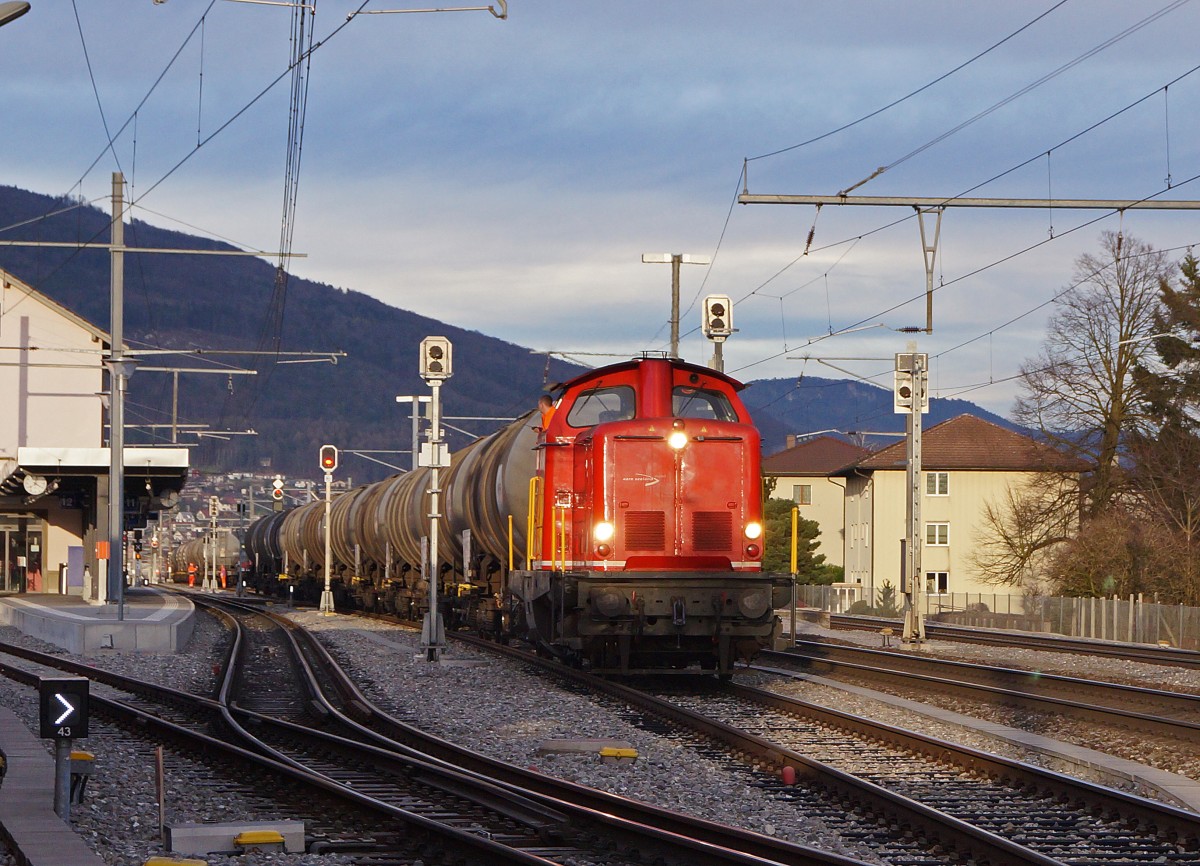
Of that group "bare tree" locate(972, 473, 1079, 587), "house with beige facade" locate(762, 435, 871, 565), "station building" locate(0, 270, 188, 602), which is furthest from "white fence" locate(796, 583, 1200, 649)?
"house with beige facade" locate(762, 435, 871, 565)

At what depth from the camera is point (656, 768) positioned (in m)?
10.7

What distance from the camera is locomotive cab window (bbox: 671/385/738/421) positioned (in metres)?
16.3

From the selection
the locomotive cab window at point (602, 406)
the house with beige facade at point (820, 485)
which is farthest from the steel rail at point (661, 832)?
the house with beige facade at point (820, 485)

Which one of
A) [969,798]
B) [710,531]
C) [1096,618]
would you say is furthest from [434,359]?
[1096,618]

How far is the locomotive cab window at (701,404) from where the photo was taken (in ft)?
53.6

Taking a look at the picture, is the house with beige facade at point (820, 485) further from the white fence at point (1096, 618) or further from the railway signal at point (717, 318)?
the railway signal at point (717, 318)

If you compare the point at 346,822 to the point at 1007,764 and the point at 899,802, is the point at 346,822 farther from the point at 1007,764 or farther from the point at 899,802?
the point at 1007,764

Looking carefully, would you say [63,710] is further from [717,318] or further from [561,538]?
[717,318]

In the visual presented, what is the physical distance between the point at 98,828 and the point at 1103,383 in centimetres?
4440

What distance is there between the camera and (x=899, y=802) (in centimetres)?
858

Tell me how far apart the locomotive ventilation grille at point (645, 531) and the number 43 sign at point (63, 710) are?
7849mm

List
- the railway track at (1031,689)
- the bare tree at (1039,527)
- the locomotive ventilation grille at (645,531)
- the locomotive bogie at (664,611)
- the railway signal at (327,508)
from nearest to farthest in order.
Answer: the railway track at (1031,689) → the locomotive bogie at (664,611) → the locomotive ventilation grille at (645,531) → the railway signal at (327,508) → the bare tree at (1039,527)

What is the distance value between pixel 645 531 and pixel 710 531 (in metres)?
0.73

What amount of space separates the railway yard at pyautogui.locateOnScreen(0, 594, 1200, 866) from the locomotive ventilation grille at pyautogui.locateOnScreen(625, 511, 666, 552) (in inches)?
63.9
